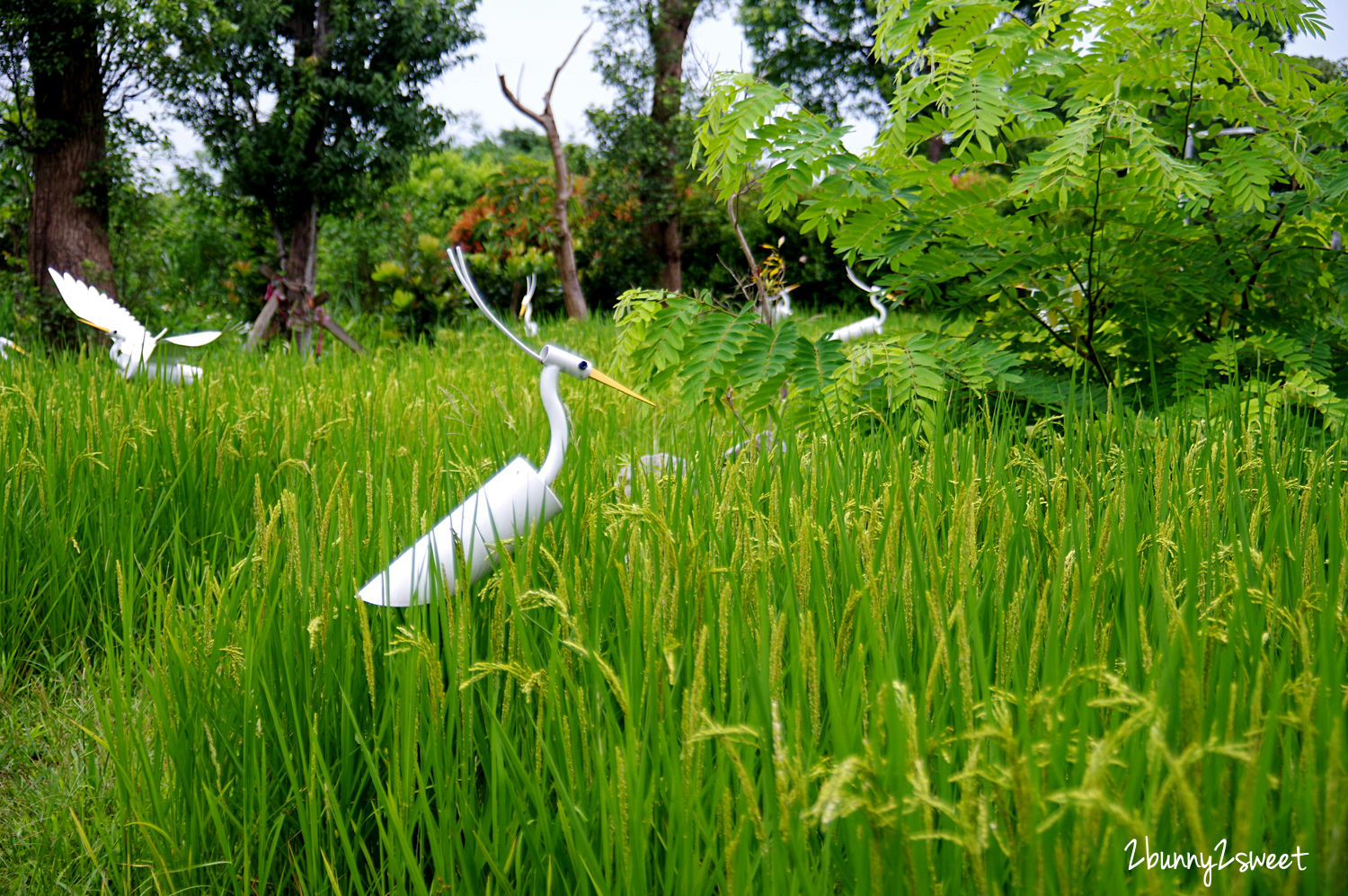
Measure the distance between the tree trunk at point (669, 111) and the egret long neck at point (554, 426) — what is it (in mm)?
10458

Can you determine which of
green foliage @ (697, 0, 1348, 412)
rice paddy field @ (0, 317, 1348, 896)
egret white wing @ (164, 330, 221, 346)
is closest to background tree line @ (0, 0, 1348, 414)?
green foliage @ (697, 0, 1348, 412)

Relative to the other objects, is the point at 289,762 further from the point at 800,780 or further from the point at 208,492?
the point at 208,492

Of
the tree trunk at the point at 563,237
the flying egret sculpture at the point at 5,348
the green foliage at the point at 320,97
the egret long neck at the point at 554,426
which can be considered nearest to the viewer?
the egret long neck at the point at 554,426

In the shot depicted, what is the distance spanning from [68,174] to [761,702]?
8174 millimetres

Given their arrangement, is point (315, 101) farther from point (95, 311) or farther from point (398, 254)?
point (95, 311)

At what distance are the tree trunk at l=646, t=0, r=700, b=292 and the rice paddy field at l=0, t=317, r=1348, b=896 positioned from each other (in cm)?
1062

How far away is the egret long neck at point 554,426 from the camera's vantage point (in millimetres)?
1628

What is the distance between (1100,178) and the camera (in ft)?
8.55

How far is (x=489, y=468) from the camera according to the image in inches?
92.3

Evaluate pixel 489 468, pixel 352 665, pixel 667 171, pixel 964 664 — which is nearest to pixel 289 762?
pixel 352 665

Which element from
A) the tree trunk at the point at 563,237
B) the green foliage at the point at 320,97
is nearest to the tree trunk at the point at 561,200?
the tree trunk at the point at 563,237

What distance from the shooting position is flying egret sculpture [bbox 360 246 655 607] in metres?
1.36

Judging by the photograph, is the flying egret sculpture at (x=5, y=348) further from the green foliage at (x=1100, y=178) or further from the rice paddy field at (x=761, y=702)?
the green foliage at (x=1100, y=178)

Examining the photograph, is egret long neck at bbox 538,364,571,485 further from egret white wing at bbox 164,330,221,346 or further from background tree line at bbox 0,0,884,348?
background tree line at bbox 0,0,884,348
